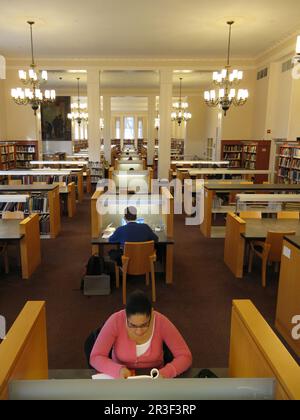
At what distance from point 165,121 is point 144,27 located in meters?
4.25

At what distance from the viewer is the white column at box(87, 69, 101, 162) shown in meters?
12.4

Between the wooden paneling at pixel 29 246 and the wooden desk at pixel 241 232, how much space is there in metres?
2.95

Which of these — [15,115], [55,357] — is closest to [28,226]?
[55,357]

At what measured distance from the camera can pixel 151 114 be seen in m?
20.0

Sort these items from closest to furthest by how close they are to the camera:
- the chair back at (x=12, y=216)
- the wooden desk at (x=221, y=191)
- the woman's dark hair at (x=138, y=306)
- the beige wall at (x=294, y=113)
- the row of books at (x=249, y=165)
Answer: the woman's dark hair at (x=138, y=306) < the chair back at (x=12, y=216) < the wooden desk at (x=221, y=191) < the beige wall at (x=294, y=113) < the row of books at (x=249, y=165)

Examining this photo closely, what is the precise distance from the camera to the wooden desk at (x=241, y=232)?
5059mm

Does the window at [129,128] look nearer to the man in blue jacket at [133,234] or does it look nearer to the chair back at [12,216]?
the chair back at [12,216]

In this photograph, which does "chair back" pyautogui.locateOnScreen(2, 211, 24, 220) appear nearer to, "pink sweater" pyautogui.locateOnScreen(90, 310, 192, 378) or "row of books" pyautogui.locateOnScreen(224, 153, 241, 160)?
"pink sweater" pyautogui.locateOnScreen(90, 310, 192, 378)

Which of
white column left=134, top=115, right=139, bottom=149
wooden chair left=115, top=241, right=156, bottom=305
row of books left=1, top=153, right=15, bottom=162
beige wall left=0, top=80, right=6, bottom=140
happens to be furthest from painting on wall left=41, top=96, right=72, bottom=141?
wooden chair left=115, top=241, right=156, bottom=305

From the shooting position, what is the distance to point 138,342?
6.95 feet

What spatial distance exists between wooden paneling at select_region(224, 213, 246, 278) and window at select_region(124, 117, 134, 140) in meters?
26.2
